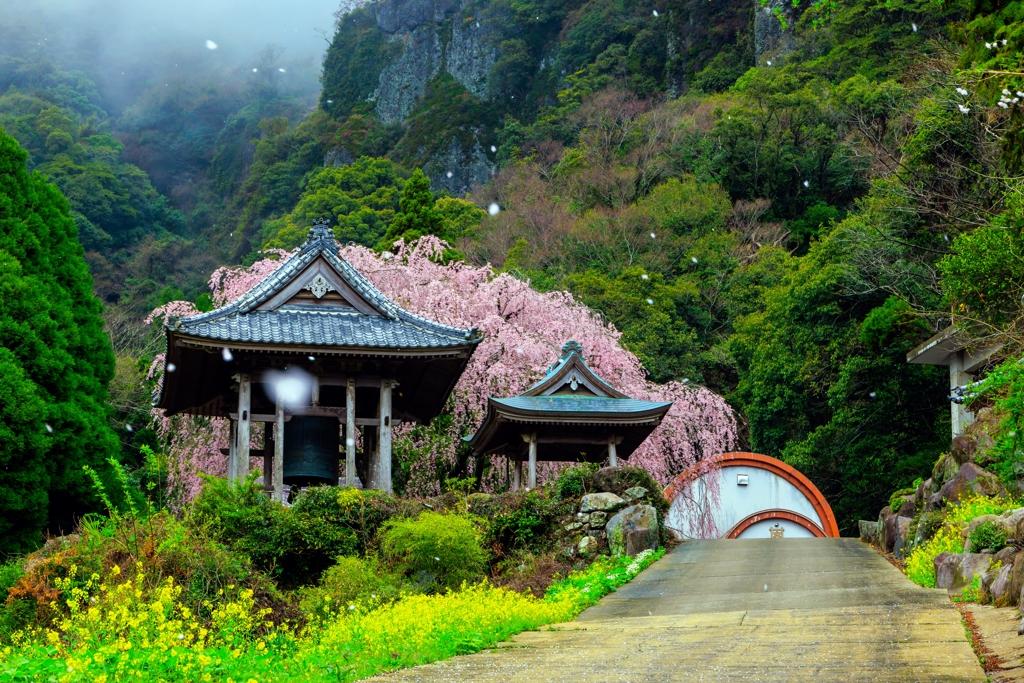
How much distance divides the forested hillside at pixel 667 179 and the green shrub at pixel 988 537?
2382 mm

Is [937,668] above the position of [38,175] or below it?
below

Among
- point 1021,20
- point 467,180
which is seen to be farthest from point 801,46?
point 1021,20

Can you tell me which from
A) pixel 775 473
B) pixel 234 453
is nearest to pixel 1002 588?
pixel 234 453

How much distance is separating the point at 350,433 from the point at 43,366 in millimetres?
6289

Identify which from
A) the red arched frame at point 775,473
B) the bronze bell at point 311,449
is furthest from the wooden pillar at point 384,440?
the red arched frame at point 775,473

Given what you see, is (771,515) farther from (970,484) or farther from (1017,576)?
(1017,576)

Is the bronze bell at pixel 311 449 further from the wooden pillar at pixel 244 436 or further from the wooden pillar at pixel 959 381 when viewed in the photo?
the wooden pillar at pixel 959 381

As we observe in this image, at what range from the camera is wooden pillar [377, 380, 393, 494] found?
18.6m

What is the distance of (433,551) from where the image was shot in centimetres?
1454

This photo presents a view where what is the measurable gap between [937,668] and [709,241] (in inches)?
1433

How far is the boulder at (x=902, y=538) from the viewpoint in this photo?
1625 centimetres

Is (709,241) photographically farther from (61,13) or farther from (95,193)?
(61,13)

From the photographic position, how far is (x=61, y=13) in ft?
343

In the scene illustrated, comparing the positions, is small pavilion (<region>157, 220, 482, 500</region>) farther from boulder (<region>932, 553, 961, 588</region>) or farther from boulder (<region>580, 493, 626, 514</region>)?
boulder (<region>932, 553, 961, 588</region>)
